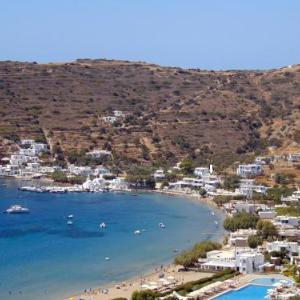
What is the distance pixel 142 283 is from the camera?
1661 inches

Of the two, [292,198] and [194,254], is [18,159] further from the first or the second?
[194,254]

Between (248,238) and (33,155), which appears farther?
(33,155)

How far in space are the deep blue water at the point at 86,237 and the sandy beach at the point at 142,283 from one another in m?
0.91

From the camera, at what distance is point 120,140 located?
94562mm

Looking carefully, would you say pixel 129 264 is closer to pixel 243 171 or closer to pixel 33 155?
pixel 243 171

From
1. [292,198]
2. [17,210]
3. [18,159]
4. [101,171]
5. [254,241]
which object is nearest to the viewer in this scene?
[254,241]

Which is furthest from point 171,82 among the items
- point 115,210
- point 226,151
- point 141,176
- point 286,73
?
point 115,210

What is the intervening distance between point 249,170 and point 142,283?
3856 centimetres

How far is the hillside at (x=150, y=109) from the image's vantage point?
92562 mm

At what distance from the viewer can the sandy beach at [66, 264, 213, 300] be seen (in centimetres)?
4006

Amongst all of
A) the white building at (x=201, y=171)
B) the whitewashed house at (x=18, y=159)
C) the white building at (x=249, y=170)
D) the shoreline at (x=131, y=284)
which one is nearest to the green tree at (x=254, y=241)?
the shoreline at (x=131, y=284)

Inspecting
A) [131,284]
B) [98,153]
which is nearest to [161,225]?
[131,284]

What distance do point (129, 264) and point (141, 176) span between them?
34.5 metres

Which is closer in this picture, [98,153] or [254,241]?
[254,241]
